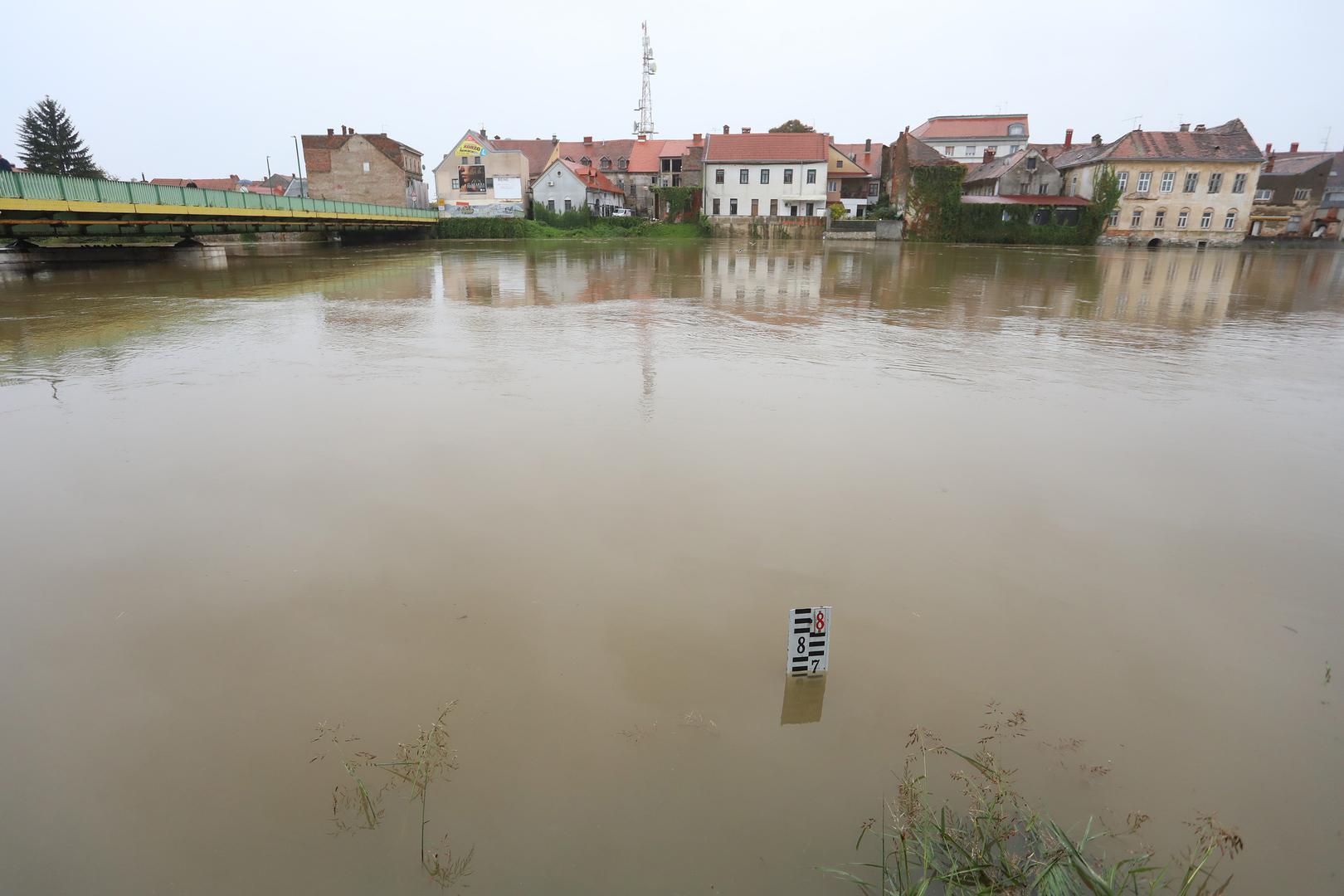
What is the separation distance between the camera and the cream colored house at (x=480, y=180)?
198 feet

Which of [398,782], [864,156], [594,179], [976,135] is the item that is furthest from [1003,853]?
[976,135]

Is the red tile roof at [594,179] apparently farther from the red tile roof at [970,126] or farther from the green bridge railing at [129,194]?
the red tile roof at [970,126]

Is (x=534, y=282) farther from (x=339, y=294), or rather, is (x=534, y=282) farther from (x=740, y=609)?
(x=740, y=609)

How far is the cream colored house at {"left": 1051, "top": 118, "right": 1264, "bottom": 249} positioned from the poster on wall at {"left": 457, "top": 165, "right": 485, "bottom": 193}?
48.5m

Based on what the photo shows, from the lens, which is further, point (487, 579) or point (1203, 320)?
point (1203, 320)

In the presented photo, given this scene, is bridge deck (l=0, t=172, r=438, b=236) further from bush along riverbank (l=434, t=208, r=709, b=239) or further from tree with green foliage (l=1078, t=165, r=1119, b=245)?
tree with green foliage (l=1078, t=165, r=1119, b=245)

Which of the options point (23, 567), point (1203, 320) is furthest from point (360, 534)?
point (1203, 320)

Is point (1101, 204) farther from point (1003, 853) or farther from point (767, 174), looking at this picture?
point (1003, 853)

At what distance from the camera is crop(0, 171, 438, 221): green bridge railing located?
726 inches

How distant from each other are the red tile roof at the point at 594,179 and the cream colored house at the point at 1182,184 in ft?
127

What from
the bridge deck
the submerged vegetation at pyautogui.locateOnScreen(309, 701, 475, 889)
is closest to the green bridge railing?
the bridge deck

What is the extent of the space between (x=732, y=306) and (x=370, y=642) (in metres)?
13.1

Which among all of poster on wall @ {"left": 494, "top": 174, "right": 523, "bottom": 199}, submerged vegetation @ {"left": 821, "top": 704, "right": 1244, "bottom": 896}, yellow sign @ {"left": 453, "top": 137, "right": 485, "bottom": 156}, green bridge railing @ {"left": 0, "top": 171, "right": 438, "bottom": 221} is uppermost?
yellow sign @ {"left": 453, "top": 137, "right": 485, "bottom": 156}

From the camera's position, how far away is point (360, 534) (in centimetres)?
491
